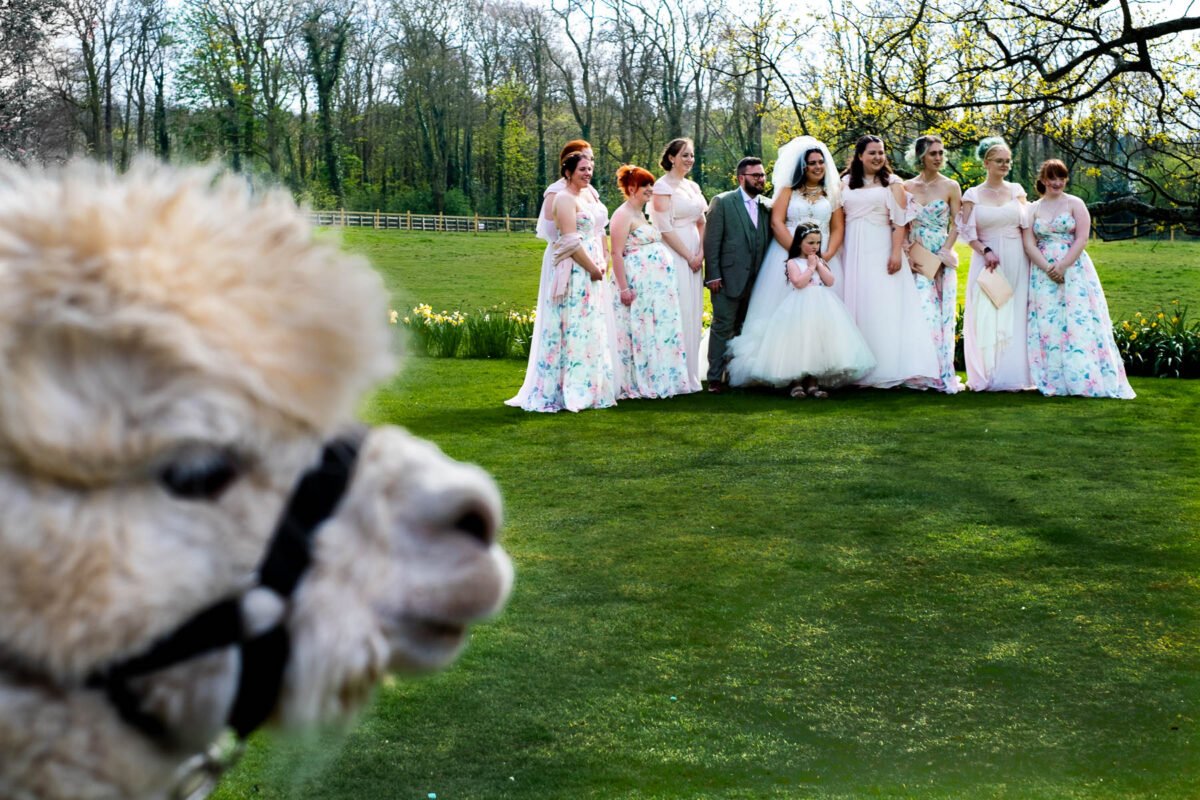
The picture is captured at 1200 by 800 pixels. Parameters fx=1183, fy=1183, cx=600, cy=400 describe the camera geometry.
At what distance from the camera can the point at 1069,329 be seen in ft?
34.6

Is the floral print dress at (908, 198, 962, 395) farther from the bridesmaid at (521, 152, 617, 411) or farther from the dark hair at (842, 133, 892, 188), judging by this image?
the bridesmaid at (521, 152, 617, 411)

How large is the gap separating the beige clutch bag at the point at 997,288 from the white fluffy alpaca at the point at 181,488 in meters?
10.4

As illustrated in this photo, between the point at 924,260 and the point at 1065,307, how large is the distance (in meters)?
1.32

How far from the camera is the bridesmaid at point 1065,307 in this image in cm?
1053

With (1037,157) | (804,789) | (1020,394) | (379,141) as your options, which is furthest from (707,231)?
(379,141)

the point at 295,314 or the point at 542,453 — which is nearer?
the point at 295,314

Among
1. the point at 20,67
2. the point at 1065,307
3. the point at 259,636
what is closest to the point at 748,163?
the point at 1065,307

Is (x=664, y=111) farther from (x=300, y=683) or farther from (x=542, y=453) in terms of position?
(x=300, y=683)

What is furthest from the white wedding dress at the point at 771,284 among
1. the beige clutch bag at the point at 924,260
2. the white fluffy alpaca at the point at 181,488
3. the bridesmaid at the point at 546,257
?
the white fluffy alpaca at the point at 181,488

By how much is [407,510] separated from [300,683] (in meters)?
0.17

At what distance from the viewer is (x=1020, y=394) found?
35.1ft

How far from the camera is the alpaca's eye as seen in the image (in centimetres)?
96

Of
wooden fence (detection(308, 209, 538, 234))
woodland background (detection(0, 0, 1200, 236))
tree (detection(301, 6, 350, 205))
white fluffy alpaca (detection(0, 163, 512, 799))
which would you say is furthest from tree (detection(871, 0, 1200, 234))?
wooden fence (detection(308, 209, 538, 234))

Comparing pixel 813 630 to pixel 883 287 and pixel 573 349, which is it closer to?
pixel 573 349
